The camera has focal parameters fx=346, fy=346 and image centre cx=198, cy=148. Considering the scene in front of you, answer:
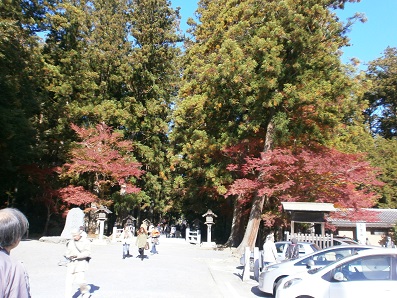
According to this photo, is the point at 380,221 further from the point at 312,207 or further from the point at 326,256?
the point at 326,256

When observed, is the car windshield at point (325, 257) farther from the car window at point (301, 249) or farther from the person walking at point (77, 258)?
the person walking at point (77, 258)

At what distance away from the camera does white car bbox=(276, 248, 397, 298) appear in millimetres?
5582

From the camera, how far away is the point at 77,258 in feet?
22.1

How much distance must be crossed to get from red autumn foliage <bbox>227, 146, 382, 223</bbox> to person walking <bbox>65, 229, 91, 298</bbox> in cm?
1183

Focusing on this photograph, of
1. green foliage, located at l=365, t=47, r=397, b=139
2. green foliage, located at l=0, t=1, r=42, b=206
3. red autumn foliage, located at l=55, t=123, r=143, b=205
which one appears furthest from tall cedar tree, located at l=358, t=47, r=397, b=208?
green foliage, located at l=0, t=1, r=42, b=206

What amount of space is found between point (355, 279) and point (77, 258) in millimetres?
5098

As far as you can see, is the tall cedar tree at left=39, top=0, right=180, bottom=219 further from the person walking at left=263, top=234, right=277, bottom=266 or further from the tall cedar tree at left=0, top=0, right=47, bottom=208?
the person walking at left=263, top=234, right=277, bottom=266

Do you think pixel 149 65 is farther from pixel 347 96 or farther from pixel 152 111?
pixel 347 96

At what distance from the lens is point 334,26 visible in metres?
17.6

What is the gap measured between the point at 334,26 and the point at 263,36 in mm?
3578

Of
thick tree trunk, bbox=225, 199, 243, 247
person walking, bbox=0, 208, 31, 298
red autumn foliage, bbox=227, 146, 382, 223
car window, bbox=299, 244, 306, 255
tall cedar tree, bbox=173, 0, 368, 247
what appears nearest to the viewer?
person walking, bbox=0, 208, 31, 298

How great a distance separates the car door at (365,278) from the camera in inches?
218

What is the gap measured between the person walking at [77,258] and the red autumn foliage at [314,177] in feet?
38.8

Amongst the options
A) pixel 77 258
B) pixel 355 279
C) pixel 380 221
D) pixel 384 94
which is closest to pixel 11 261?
pixel 77 258
